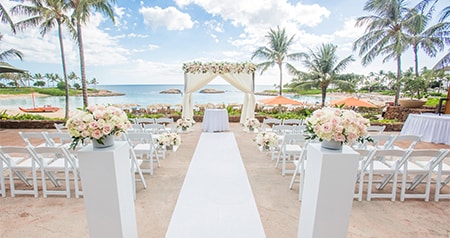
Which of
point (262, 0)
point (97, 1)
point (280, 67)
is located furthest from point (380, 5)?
point (97, 1)

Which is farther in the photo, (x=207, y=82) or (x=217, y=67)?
(x=207, y=82)

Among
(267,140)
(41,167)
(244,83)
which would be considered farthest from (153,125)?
(244,83)

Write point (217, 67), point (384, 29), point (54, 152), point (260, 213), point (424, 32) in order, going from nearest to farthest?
point (260, 213), point (54, 152), point (217, 67), point (424, 32), point (384, 29)

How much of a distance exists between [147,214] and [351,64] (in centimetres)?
1440

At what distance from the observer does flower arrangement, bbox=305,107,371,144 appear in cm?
174

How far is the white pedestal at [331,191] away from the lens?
173 centimetres

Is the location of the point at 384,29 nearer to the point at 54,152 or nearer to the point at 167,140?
the point at 167,140

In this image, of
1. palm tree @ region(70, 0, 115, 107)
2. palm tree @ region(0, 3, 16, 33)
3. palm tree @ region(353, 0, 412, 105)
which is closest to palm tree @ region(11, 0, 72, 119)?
palm tree @ region(70, 0, 115, 107)

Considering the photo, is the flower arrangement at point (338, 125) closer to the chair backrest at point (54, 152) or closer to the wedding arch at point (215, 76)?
the chair backrest at point (54, 152)

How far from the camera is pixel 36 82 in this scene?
47.6 m

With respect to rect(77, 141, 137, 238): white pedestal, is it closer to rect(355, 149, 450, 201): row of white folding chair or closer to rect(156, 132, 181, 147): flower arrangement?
rect(355, 149, 450, 201): row of white folding chair

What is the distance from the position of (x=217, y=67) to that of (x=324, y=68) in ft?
27.1

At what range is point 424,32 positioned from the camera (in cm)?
1256


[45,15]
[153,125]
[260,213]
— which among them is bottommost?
[260,213]
